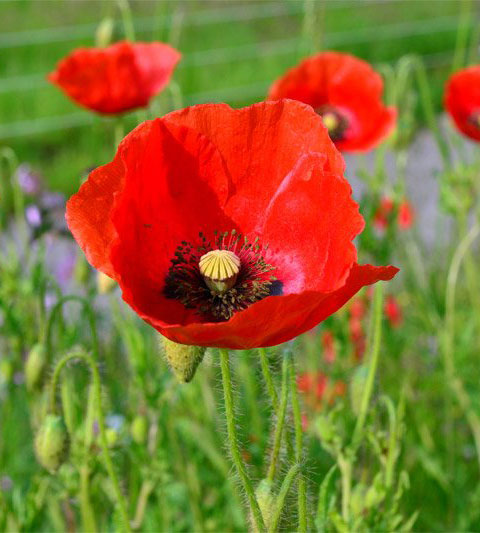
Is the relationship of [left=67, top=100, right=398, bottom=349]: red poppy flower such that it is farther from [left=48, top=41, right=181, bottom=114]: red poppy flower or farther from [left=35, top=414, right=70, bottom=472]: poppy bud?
[left=48, top=41, right=181, bottom=114]: red poppy flower

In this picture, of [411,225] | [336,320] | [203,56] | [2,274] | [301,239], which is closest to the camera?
[301,239]

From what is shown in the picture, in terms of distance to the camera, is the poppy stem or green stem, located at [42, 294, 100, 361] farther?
green stem, located at [42, 294, 100, 361]

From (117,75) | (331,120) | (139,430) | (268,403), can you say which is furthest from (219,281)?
(331,120)

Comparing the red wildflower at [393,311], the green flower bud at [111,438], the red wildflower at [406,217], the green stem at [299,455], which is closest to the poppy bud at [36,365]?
the green flower bud at [111,438]

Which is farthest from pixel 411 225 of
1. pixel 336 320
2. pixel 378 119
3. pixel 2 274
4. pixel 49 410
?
pixel 49 410

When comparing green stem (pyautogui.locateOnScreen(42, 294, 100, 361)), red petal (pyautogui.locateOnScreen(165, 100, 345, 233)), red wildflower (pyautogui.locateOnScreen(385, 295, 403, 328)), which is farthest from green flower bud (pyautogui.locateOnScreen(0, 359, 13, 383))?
red wildflower (pyautogui.locateOnScreen(385, 295, 403, 328))

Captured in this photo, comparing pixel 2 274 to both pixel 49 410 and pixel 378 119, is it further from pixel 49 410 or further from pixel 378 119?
pixel 378 119

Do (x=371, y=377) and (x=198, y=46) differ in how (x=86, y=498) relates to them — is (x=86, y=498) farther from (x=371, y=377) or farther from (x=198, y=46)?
(x=198, y=46)
